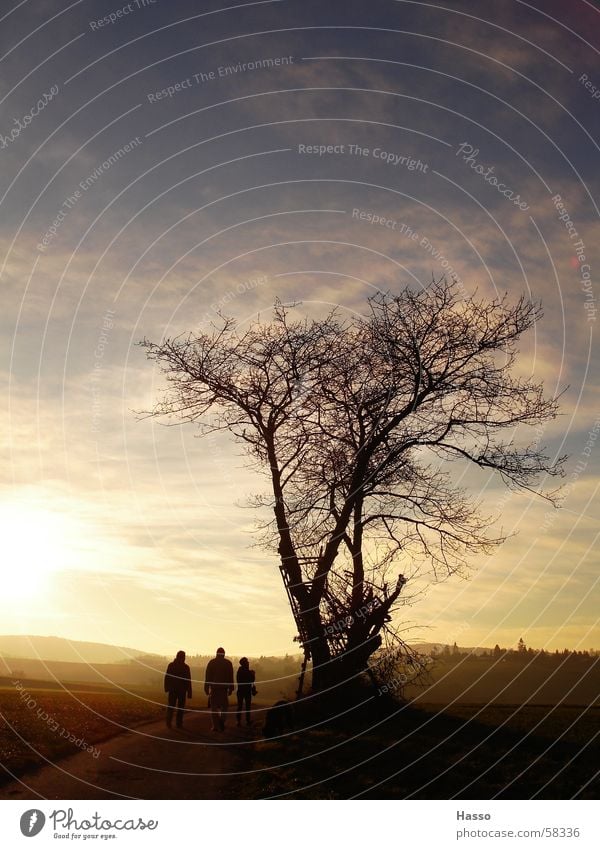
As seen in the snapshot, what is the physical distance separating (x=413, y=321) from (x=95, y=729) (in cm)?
1567

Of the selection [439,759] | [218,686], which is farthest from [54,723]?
[439,759]

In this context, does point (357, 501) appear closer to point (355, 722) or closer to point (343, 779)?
point (355, 722)

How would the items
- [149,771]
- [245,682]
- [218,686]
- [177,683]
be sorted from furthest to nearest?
[245,682] → [177,683] → [218,686] → [149,771]

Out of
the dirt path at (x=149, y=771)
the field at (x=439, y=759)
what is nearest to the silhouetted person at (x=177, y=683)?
the dirt path at (x=149, y=771)

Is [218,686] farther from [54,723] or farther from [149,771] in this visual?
[149,771]

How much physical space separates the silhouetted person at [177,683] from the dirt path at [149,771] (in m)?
1.39

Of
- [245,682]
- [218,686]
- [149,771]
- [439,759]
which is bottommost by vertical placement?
[149,771]

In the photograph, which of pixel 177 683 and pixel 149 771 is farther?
pixel 177 683

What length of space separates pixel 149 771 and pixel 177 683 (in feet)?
20.1

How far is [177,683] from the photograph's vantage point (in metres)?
23.6

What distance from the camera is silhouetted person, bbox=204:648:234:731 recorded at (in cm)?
2294

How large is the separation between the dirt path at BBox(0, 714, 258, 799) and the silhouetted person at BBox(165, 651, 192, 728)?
1.39 m

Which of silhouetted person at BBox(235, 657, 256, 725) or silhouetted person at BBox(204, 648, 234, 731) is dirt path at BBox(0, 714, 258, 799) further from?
silhouetted person at BBox(235, 657, 256, 725)
